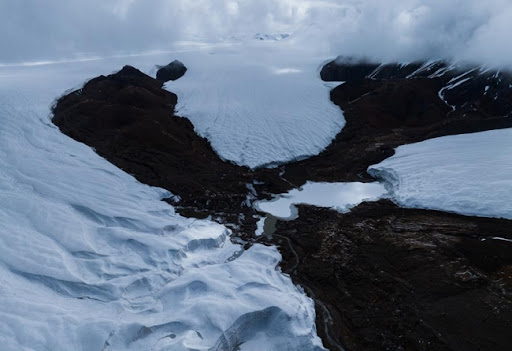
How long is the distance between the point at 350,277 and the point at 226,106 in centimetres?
1984

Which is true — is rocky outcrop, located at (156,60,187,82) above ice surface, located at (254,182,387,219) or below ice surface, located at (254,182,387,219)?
above

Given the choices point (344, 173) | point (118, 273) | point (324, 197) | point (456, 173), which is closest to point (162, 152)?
point (324, 197)

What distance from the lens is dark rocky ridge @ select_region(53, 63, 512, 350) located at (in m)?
11.5

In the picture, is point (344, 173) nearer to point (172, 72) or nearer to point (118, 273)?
point (118, 273)

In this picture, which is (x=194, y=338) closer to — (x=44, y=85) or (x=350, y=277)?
(x=350, y=277)

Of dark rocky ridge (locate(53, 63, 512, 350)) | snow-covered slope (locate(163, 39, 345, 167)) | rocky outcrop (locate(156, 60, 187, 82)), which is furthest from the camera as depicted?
rocky outcrop (locate(156, 60, 187, 82))

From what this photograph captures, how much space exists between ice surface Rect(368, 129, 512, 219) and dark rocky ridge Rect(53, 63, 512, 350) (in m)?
0.84

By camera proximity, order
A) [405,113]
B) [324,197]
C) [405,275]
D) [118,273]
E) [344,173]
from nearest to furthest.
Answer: [118,273] → [405,275] → [324,197] → [344,173] → [405,113]

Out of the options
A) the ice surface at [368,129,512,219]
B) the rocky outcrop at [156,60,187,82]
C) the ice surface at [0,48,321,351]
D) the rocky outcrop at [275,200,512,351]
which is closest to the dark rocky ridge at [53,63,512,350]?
the rocky outcrop at [275,200,512,351]

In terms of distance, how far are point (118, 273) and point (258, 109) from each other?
19647 mm

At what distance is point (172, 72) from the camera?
144ft

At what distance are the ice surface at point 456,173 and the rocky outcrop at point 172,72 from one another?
28482mm

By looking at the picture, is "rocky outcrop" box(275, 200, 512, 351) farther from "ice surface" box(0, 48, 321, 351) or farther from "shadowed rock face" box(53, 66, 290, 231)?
"shadowed rock face" box(53, 66, 290, 231)

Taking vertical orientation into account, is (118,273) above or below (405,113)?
below
